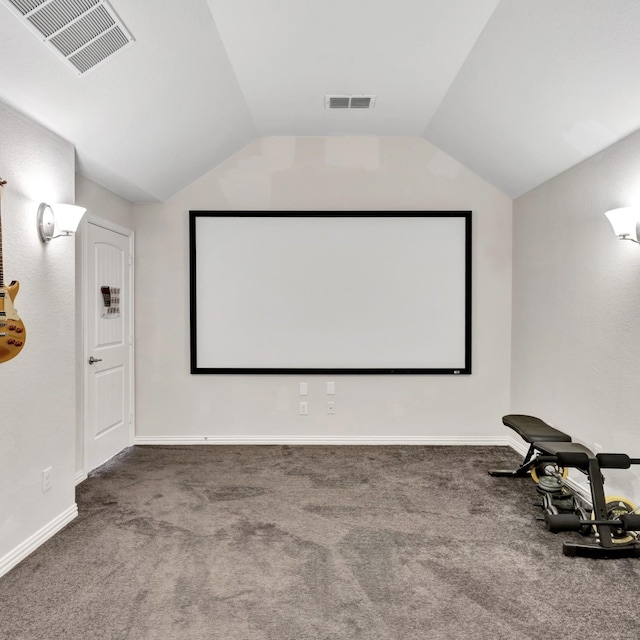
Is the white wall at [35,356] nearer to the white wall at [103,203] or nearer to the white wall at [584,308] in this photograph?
the white wall at [103,203]

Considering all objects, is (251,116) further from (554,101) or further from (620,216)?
(620,216)

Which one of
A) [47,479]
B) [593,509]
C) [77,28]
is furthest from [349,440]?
[77,28]

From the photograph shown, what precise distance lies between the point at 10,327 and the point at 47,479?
98cm

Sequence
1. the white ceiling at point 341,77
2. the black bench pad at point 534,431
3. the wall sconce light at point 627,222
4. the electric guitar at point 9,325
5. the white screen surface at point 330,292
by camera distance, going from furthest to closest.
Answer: the white screen surface at point 330,292
the black bench pad at point 534,431
the wall sconce light at point 627,222
the white ceiling at point 341,77
the electric guitar at point 9,325

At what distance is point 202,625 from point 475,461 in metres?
2.75

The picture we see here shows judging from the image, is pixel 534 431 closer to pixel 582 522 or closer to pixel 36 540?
pixel 582 522

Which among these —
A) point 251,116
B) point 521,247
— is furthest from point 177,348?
point 521,247

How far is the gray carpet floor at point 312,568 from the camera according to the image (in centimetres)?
190

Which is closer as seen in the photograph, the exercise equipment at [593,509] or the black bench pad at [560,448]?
the exercise equipment at [593,509]

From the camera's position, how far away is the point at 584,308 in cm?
318

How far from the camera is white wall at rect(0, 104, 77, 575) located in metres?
2.34

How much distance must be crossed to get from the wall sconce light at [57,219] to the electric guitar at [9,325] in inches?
13.7

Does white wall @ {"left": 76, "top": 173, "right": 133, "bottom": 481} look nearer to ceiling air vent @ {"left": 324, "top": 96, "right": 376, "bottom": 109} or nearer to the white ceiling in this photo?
the white ceiling

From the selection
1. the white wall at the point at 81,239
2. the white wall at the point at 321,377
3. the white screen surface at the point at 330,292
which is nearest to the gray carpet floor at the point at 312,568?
the white wall at the point at 81,239
